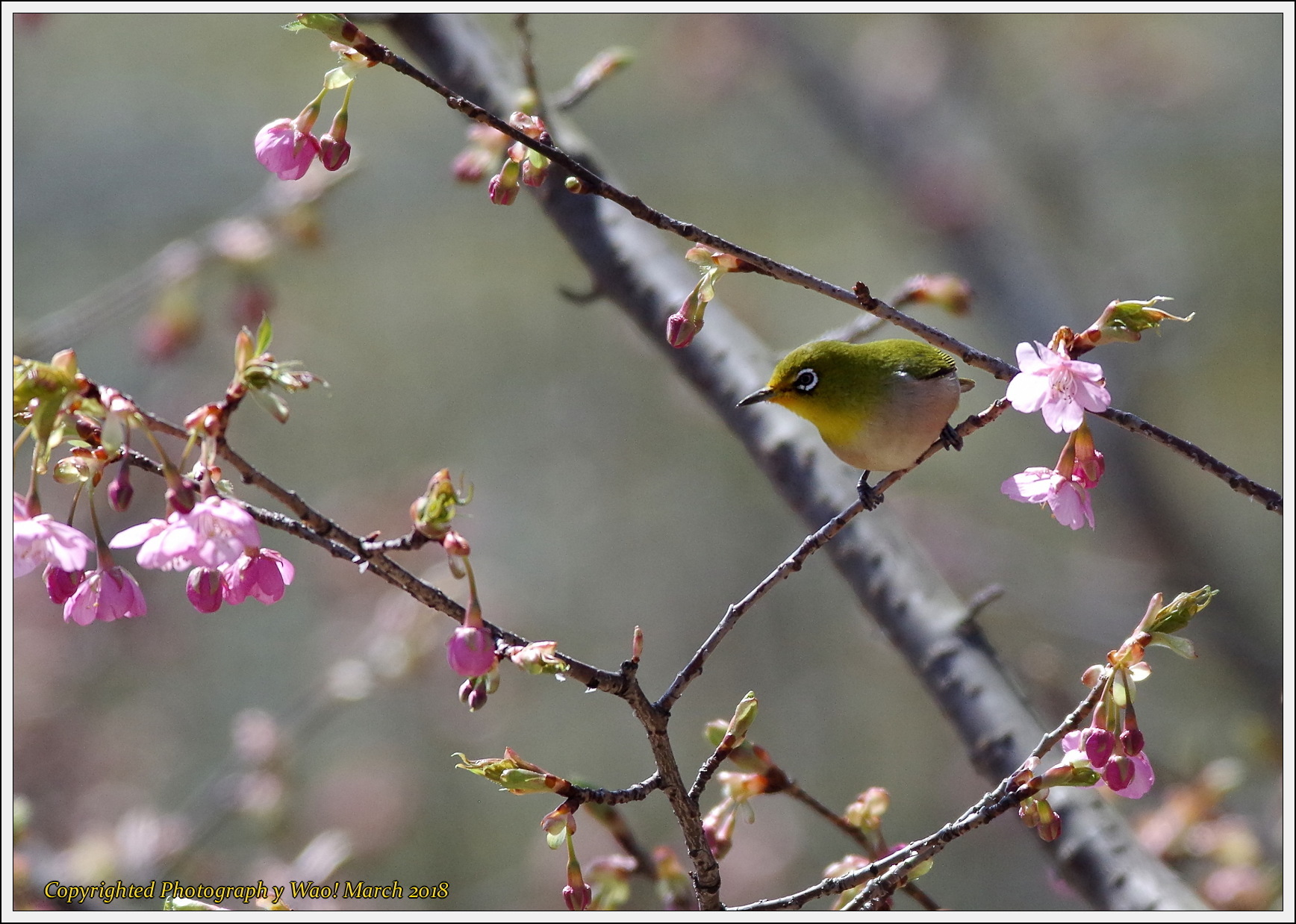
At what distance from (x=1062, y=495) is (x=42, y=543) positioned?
1273mm

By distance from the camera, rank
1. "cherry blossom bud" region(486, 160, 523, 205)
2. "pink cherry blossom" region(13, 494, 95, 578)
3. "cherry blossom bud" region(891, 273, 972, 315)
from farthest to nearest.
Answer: "cherry blossom bud" region(891, 273, 972, 315) < "cherry blossom bud" region(486, 160, 523, 205) < "pink cherry blossom" region(13, 494, 95, 578)

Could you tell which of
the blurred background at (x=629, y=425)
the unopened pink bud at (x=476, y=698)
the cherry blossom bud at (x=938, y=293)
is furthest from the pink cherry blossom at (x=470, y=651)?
the blurred background at (x=629, y=425)

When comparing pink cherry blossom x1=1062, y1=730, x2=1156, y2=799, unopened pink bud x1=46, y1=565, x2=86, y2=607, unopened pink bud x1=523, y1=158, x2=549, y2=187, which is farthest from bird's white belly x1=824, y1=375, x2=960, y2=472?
unopened pink bud x1=46, y1=565, x2=86, y2=607

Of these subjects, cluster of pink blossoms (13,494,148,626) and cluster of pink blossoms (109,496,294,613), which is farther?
cluster of pink blossoms (13,494,148,626)

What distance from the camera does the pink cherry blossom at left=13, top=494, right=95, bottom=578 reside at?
1.13 meters

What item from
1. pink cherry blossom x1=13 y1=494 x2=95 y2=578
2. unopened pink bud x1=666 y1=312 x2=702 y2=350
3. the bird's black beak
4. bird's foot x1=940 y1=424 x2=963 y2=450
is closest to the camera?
pink cherry blossom x1=13 y1=494 x2=95 y2=578

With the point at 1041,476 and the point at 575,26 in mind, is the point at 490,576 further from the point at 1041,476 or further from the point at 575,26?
the point at 575,26

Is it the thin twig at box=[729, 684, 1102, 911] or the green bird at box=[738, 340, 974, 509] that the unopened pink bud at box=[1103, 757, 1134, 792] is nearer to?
the thin twig at box=[729, 684, 1102, 911]

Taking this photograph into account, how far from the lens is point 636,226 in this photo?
237cm

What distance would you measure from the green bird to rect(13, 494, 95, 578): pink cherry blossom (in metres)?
1.13

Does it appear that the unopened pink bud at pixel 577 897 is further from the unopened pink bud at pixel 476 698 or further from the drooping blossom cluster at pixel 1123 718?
the drooping blossom cluster at pixel 1123 718

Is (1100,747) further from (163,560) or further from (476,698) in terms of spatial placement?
(163,560)

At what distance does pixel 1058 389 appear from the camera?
121 cm

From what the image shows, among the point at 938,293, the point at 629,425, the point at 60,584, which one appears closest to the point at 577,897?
the point at 60,584
